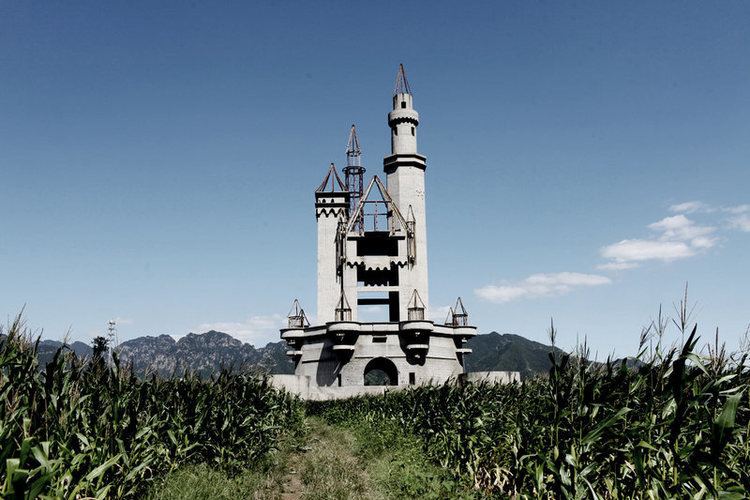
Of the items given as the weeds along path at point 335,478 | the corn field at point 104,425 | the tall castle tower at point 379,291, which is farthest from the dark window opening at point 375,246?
the corn field at point 104,425

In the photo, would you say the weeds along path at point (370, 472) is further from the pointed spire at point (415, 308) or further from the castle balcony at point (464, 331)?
the castle balcony at point (464, 331)

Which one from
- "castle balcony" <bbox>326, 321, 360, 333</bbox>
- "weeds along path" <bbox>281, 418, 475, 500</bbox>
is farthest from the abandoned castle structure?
"weeds along path" <bbox>281, 418, 475, 500</bbox>

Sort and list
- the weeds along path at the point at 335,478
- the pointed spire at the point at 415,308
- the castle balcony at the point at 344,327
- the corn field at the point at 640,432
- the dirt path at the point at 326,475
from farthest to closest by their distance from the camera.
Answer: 1. the pointed spire at the point at 415,308
2. the castle balcony at the point at 344,327
3. the dirt path at the point at 326,475
4. the weeds along path at the point at 335,478
5. the corn field at the point at 640,432

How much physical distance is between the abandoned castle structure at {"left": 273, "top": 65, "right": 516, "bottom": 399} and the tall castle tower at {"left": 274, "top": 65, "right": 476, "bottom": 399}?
93 mm

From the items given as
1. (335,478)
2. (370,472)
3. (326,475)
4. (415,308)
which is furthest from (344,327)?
(335,478)

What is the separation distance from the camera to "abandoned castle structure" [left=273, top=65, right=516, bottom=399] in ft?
166

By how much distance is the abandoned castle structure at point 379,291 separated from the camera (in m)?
50.7

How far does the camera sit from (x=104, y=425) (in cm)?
956

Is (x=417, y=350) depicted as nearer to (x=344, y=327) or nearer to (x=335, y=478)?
(x=344, y=327)

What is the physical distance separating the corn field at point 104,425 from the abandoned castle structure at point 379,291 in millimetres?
32391

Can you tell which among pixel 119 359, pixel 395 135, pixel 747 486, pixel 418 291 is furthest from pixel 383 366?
pixel 747 486

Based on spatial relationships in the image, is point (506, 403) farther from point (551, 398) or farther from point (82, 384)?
point (82, 384)

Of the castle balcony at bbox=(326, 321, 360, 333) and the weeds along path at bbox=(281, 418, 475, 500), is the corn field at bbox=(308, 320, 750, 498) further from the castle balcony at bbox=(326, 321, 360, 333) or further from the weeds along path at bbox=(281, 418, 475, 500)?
the castle balcony at bbox=(326, 321, 360, 333)

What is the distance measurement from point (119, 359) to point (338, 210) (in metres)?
47.5
